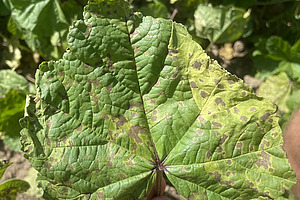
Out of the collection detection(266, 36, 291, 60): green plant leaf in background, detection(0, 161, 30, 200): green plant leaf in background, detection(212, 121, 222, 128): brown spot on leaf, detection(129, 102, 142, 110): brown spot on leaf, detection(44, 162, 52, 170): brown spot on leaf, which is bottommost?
detection(0, 161, 30, 200): green plant leaf in background

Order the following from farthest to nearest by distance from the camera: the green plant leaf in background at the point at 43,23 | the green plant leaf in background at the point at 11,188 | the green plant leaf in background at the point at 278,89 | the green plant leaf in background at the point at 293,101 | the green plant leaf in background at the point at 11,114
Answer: the green plant leaf in background at the point at 278,89
the green plant leaf in background at the point at 293,101
the green plant leaf in background at the point at 43,23
the green plant leaf in background at the point at 11,114
the green plant leaf in background at the point at 11,188

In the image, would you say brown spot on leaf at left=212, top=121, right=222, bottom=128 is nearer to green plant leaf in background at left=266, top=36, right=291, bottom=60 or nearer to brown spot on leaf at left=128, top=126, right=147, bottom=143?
brown spot on leaf at left=128, top=126, right=147, bottom=143

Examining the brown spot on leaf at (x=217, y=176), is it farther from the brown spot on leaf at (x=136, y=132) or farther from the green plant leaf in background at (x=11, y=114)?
the green plant leaf in background at (x=11, y=114)

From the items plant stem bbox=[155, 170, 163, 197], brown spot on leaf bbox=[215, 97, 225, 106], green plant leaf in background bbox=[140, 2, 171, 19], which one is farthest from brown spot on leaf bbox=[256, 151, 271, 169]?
green plant leaf in background bbox=[140, 2, 171, 19]

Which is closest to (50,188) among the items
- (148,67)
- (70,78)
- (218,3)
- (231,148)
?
(70,78)

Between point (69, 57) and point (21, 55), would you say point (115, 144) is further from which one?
point (21, 55)

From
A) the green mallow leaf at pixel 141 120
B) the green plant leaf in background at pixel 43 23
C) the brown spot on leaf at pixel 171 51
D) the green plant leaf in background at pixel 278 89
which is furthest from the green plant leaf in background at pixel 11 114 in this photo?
the green plant leaf in background at pixel 278 89
